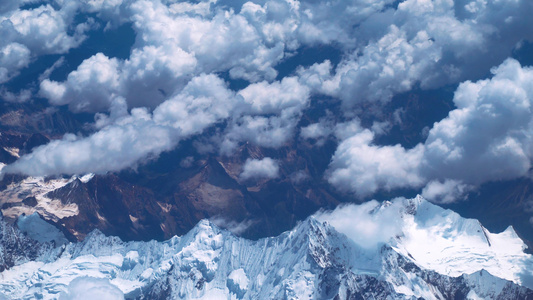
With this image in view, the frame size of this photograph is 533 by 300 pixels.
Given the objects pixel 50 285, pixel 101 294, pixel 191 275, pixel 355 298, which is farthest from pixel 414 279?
pixel 50 285

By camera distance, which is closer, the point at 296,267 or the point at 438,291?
the point at 438,291

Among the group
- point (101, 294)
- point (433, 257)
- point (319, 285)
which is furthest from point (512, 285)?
point (101, 294)

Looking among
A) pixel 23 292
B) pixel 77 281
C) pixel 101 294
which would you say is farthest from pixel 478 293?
pixel 23 292

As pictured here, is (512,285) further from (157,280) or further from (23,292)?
(23,292)

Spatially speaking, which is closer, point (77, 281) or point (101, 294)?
point (101, 294)

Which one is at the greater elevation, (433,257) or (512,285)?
(512,285)

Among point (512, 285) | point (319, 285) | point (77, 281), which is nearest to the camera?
point (512, 285)

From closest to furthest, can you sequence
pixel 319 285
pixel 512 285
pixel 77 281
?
pixel 512 285, pixel 319 285, pixel 77 281

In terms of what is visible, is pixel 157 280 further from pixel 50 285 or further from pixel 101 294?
pixel 50 285
